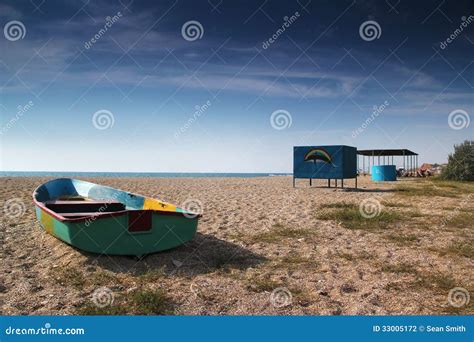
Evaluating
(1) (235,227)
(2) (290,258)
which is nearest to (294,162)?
(1) (235,227)

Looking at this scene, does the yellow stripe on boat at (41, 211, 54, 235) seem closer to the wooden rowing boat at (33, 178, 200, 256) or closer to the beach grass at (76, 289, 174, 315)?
the wooden rowing boat at (33, 178, 200, 256)

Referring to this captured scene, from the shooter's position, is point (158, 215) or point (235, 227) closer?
point (158, 215)

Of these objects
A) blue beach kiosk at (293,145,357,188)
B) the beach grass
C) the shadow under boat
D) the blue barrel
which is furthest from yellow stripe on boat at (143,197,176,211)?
the blue barrel

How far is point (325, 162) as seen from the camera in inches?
790

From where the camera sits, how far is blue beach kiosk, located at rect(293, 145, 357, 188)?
19578 millimetres

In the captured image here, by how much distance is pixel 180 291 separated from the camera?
17.3ft

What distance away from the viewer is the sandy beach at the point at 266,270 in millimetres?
4801

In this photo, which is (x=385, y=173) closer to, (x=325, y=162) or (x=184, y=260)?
(x=325, y=162)

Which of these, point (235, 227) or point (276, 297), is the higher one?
point (235, 227)

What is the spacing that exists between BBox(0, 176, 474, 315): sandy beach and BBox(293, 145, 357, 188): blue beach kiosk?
9.51 metres

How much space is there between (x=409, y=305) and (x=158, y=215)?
4159 mm

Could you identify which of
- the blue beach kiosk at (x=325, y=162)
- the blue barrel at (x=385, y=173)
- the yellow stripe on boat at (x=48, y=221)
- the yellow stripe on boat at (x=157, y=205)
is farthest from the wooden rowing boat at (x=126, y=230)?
the blue barrel at (x=385, y=173)

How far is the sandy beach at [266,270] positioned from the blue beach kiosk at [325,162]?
9514 mm

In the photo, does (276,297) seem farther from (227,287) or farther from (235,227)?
(235,227)
